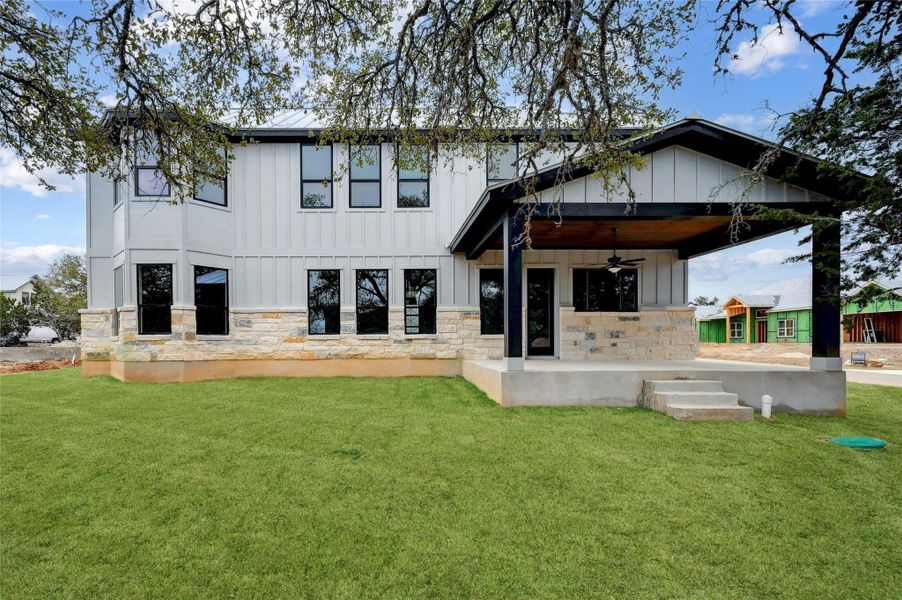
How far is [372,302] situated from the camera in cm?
1081

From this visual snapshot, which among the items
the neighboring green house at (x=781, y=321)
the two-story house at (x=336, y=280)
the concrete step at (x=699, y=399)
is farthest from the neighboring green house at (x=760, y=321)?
the concrete step at (x=699, y=399)

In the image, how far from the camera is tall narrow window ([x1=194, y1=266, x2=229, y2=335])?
33.0 feet

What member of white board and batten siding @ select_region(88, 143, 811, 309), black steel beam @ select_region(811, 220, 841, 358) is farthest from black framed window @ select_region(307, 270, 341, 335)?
black steel beam @ select_region(811, 220, 841, 358)

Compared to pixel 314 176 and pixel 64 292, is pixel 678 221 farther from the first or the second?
pixel 64 292

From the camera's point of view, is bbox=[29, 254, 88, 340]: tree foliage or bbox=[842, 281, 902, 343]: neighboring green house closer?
bbox=[842, 281, 902, 343]: neighboring green house

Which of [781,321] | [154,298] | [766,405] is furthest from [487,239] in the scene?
[781,321]

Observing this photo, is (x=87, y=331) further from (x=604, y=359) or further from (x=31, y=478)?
(x=604, y=359)

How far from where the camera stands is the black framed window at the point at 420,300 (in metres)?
10.8

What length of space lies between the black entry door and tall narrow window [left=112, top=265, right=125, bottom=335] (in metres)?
9.46

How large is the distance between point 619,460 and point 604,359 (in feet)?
19.4

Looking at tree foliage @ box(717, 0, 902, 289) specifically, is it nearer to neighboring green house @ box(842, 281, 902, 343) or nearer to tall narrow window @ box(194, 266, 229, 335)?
tall narrow window @ box(194, 266, 229, 335)

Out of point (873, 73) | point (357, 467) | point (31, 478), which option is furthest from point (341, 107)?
point (873, 73)

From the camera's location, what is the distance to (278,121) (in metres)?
11.2

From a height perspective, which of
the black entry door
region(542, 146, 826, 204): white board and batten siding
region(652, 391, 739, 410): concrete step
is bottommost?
region(652, 391, 739, 410): concrete step
